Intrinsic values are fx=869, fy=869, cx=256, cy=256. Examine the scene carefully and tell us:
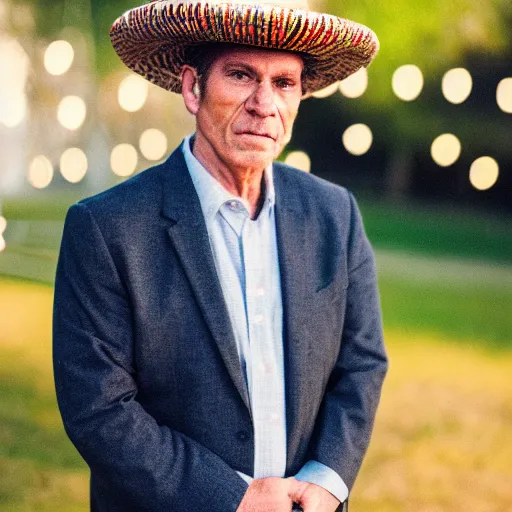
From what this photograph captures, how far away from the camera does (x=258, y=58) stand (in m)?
1.86

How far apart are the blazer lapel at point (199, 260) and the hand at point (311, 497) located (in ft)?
0.74

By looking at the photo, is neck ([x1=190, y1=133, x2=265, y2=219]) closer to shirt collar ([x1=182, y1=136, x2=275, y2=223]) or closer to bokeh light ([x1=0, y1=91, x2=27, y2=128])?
shirt collar ([x1=182, y1=136, x2=275, y2=223])

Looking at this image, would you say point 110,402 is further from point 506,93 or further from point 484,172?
point 484,172

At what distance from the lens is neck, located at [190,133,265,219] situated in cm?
197

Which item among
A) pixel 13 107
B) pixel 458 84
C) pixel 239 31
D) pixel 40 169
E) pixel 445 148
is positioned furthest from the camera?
pixel 445 148

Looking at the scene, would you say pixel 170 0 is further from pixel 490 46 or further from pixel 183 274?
pixel 490 46

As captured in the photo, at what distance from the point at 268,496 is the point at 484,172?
10.8m

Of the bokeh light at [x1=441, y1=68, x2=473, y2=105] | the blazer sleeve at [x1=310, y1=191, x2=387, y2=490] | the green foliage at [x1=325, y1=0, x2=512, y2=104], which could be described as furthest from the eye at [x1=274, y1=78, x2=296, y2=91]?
the green foliage at [x1=325, y1=0, x2=512, y2=104]

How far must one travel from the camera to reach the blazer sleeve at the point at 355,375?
199 centimetres

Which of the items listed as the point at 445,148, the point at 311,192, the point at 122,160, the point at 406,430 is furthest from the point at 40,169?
the point at 311,192

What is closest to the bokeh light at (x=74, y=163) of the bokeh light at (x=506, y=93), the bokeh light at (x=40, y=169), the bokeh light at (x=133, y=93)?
the bokeh light at (x=40, y=169)

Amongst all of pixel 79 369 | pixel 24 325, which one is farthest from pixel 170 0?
pixel 24 325

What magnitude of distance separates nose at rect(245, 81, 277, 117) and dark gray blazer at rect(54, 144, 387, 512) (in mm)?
227

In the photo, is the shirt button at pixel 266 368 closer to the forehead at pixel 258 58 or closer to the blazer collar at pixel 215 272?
the blazer collar at pixel 215 272
